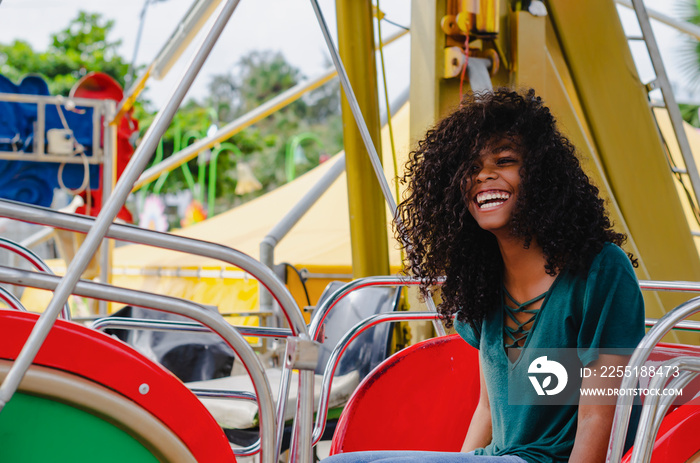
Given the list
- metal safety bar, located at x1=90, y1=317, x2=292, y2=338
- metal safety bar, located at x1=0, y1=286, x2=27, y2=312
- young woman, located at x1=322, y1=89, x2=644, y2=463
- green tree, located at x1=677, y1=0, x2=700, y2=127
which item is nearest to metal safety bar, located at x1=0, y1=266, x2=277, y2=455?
young woman, located at x1=322, y1=89, x2=644, y2=463

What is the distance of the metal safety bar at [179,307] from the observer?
95 centimetres

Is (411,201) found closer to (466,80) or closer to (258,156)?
(466,80)

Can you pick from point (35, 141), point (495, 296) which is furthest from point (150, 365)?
point (35, 141)

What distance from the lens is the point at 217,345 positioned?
129 inches

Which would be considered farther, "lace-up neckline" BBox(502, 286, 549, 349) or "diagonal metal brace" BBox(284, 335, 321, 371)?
"lace-up neckline" BBox(502, 286, 549, 349)

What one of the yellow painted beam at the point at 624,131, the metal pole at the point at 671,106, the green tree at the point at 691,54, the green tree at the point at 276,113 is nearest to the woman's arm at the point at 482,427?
the metal pole at the point at 671,106

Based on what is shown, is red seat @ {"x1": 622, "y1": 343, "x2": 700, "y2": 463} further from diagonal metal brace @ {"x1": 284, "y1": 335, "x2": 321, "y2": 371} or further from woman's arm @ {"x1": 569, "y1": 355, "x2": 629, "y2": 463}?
diagonal metal brace @ {"x1": 284, "y1": 335, "x2": 321, "y2": 371}

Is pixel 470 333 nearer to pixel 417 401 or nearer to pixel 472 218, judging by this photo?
pixel 472 218

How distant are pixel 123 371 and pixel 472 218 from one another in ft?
2.92

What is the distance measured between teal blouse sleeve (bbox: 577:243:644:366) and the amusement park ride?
0.05 meters

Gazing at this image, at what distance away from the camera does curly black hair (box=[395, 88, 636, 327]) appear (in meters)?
1.36

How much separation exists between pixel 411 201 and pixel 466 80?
116cm

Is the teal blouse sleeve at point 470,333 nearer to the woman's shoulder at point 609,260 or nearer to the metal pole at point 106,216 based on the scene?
the woman's shoulder at point 609,260

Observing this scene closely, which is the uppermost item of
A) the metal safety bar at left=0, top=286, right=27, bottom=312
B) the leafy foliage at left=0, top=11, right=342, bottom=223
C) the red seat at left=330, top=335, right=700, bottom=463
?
the leafy foliage at left=0, top=11, right=342, bottom=223
